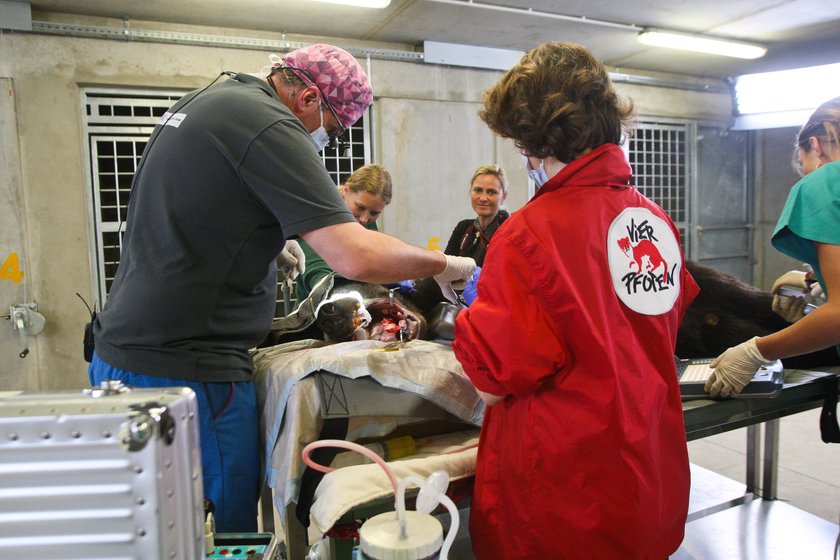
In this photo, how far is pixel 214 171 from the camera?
1.25m

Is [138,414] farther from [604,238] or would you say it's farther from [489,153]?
[489,153]

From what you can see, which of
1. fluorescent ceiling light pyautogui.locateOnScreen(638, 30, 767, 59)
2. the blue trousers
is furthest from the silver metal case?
fluorescent ceiling light pyautogui.locateOnScreen(638, 30, 767, 59)

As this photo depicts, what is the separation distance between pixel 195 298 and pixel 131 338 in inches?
6.9

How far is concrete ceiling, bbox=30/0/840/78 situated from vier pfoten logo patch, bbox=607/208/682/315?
3.57 metres

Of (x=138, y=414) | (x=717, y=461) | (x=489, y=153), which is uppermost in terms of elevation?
(x=489, y=153)

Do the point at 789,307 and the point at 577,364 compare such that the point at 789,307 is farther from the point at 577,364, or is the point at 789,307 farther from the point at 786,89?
the point at 786,89

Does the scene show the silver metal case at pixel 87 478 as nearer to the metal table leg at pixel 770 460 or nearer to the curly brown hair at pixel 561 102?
the curly brown hair at pixel 561 102

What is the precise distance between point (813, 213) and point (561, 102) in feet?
2.72

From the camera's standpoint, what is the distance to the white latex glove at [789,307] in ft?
6.85

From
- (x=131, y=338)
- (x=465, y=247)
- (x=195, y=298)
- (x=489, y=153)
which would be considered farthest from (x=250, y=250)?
(x=489, y=153)

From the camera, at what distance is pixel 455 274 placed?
1589mm

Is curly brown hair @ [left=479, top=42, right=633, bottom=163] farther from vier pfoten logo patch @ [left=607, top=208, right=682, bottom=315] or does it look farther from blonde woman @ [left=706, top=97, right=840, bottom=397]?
blonde woman @ [left=706, top=97, right=840, bottom=397]

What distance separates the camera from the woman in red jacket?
0.97 m

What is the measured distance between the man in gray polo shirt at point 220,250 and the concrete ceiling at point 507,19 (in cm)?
319
